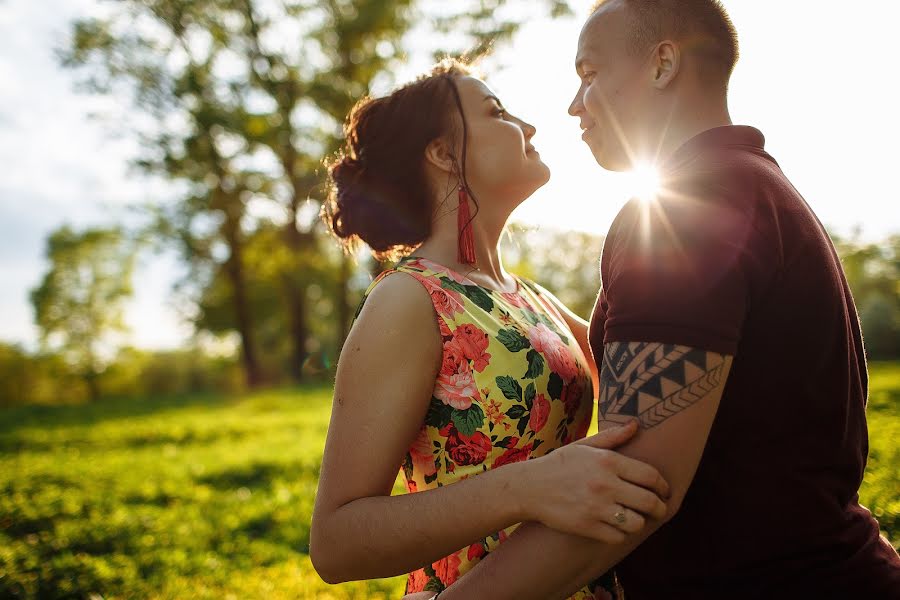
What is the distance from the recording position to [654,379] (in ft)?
4.39

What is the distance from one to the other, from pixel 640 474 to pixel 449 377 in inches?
27.3

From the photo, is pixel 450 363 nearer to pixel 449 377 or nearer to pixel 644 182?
pixel 449 377

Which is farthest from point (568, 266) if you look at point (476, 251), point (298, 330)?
point (476, 251)

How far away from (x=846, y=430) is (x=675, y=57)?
1.08 meters

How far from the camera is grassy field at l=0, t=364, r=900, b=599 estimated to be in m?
4.31

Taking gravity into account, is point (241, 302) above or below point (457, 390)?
above

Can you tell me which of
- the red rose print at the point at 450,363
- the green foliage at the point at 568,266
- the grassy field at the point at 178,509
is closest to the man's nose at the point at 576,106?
the red rose print at the point at 450,363

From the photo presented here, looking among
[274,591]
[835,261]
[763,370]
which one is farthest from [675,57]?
[274,591]

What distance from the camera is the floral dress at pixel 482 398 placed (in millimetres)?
1883

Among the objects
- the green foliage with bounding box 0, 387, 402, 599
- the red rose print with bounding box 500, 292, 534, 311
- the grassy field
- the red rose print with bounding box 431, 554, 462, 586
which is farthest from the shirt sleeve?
the green foliage with bounding box 0, 387, 402, 599

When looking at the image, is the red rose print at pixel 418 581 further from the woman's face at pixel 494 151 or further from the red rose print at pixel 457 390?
the woman's face at pixel 494 151

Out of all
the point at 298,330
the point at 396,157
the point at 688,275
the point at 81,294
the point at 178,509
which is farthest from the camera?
the point at 81,294

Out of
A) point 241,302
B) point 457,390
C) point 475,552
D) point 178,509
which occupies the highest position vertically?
point 241,302

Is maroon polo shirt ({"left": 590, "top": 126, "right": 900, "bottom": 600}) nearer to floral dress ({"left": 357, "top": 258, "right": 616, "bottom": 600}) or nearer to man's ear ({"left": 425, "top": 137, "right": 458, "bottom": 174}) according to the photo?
floral dress ({"left": 357, "top": 258, "right": 616, "bottom": 600})
